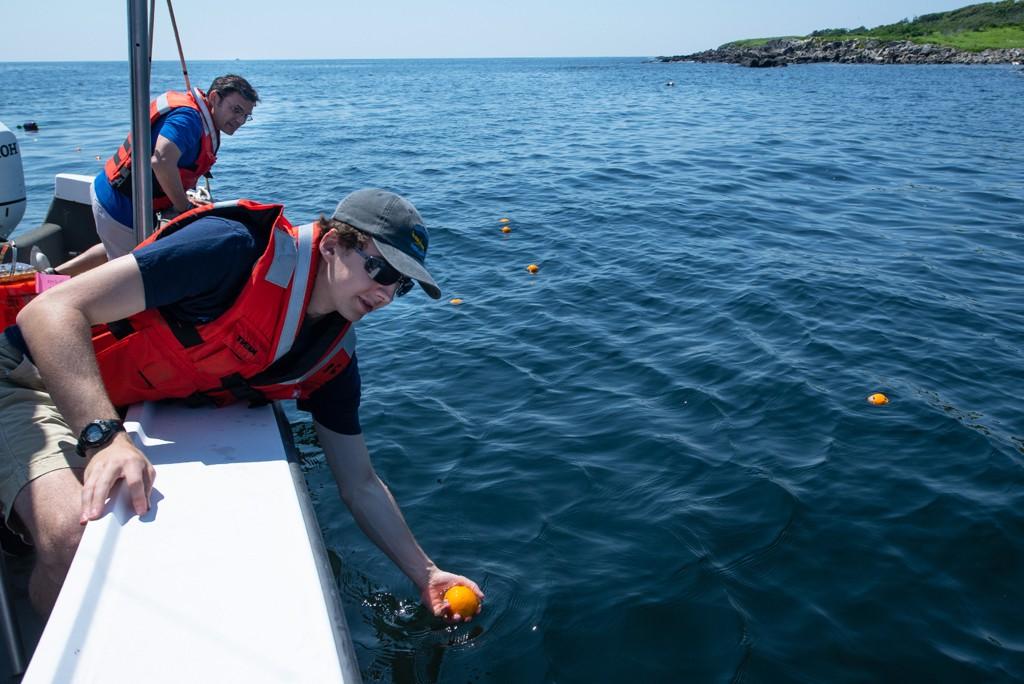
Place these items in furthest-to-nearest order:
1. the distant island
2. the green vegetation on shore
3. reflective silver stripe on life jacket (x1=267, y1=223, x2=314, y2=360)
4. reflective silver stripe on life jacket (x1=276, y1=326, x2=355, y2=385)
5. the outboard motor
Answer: the green vegetation on shore
the distant island
the outboard motor
reflective silver stripe on life jacket (x1=276, y1=326, x2=355, y2=385)
reflective silver stripe on life jacket (x1=267, y1=223, x2=314, y2=360)

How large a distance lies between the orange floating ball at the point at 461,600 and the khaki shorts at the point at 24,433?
175 cm

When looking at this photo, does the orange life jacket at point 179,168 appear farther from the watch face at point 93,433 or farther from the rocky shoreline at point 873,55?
the rocky shoreline at point 873,55

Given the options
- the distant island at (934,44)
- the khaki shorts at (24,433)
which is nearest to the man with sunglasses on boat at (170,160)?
the khaki shorts at (24,433)

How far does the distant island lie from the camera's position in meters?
60.6

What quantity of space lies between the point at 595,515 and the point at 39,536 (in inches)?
121

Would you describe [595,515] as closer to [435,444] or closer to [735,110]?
[435,444]

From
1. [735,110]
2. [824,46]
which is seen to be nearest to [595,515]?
[735,110]

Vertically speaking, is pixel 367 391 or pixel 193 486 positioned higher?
pixel 193 486

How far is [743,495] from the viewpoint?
4711mm

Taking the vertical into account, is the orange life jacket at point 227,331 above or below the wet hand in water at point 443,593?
above

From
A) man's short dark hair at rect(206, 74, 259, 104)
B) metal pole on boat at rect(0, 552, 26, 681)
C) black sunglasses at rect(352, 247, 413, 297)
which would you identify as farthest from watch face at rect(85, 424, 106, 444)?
man's short dark hair at rect(206, 74, 259, 104)

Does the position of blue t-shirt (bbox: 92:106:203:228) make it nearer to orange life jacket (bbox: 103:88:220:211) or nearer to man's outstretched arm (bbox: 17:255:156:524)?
orange life jacket (bbox: 103:88:220:211)

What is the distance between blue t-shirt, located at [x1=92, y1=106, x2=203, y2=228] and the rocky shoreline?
6600 centimetres

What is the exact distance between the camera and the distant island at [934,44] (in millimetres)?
60625
